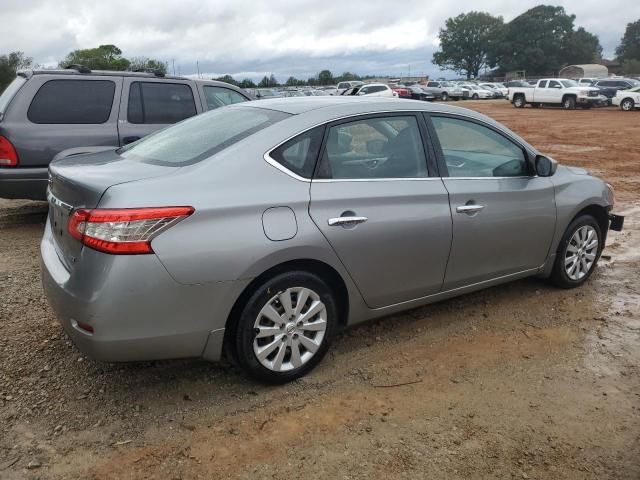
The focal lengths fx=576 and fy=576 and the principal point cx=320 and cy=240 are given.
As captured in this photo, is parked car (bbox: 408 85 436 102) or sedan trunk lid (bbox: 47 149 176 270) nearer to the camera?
sedan trunk lid (bbox: 47 149 176 270)

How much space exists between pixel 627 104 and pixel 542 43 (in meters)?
80.3

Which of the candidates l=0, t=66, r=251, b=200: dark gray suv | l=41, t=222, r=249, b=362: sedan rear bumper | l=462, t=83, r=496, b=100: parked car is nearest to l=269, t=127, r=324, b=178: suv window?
l=41, t=222, r=249, b=362: sedan rear bumper

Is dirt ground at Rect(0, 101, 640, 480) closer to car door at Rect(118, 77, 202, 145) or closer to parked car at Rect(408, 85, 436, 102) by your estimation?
car door at Rect(118, 77, 202, 145)

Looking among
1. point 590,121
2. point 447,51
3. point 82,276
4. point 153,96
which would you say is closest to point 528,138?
point 590,121

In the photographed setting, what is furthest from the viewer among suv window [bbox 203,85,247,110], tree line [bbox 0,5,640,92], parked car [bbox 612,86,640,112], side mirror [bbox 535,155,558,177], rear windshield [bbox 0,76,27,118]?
tree line [bbox 0,5,640,92]

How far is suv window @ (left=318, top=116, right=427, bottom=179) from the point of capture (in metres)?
3.45

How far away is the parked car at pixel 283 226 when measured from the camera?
2.79 meters

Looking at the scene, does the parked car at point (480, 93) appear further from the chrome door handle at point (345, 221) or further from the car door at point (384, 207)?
the chrome door handle at point (345, 221)

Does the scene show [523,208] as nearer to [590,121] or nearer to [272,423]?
[272,423]

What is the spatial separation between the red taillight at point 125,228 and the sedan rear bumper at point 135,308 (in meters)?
0.04

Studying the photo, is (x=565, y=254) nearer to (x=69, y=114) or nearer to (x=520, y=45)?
(x=69, y=114)

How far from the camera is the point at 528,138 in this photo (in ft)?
58.3

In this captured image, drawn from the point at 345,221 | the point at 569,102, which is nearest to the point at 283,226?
the point at 345,221

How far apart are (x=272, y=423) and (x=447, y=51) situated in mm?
125927
